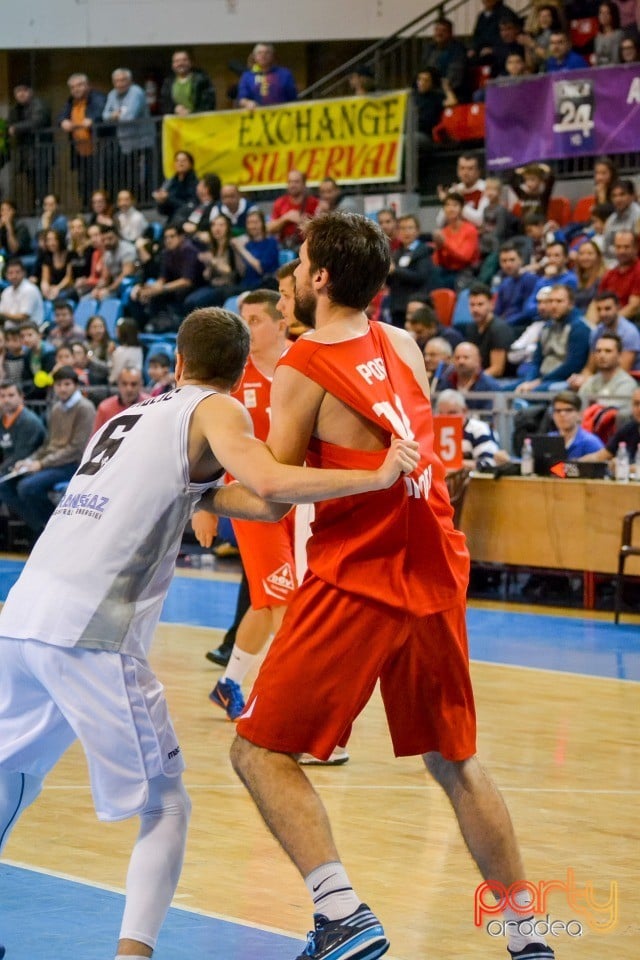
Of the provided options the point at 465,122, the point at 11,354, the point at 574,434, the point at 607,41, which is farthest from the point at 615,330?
the point at 11,354

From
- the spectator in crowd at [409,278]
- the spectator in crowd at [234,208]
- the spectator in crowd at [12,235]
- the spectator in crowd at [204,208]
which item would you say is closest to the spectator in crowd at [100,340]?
the spectator in crowd at [204,208]

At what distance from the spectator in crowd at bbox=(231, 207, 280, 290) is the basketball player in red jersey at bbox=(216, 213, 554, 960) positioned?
13225 millimetres

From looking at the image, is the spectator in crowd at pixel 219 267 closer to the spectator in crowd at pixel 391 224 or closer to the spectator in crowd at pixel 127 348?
the spectator in crowd at pixel 127 348

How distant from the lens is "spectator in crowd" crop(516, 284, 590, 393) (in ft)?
43.3

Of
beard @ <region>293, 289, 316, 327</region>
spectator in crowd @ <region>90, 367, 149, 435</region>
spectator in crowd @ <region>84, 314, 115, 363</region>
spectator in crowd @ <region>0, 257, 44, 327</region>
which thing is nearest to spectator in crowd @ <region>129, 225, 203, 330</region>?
spectator in crowd @ <region>84, 314, 115, 363</region>

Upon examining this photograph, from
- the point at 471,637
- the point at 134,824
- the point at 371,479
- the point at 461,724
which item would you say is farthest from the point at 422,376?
the point at 471,637

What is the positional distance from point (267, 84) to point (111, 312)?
3.75m

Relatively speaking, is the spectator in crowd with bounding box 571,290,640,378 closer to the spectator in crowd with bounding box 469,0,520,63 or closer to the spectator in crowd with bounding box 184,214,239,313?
the spectator in crowd with bounding box 184,214,239,313

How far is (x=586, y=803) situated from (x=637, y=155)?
38.6ft

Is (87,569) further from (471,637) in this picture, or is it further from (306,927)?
(471,637)

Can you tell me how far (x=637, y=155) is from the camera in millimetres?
16375

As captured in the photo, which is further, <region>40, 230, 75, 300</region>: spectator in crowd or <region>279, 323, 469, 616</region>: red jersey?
<region>40, 230, 75, 300</region>: spectator in crowd

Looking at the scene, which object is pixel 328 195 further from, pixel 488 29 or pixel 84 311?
pixel 84 311

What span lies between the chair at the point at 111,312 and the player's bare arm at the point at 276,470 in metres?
15.1
